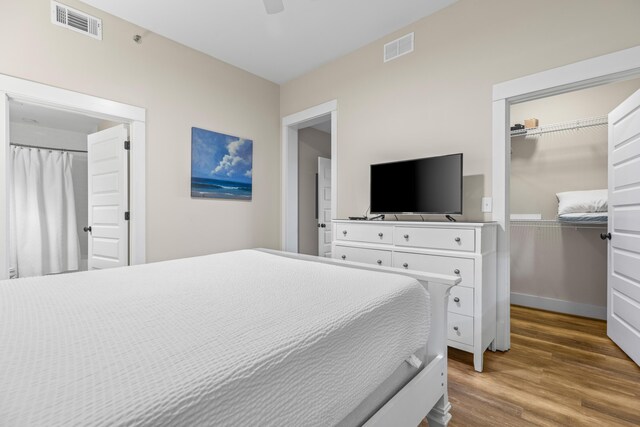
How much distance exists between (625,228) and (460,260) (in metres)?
1.28

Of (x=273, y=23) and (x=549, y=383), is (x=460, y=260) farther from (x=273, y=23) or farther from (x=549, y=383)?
(x=273, y=23)

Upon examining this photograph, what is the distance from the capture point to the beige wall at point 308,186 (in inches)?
181

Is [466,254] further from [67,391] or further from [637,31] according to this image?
[67,391]

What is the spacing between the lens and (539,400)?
5.57 ft

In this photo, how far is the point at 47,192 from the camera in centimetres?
455

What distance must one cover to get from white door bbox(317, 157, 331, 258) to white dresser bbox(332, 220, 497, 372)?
2.10 meters

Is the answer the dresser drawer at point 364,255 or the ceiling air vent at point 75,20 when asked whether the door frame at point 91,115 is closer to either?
the ceiling air vent at point 75,20

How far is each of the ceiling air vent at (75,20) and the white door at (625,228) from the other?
14.3ft

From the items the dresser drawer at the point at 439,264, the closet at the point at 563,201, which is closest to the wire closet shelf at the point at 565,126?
the closet at the point at 563,201

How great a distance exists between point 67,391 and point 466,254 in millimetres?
2148

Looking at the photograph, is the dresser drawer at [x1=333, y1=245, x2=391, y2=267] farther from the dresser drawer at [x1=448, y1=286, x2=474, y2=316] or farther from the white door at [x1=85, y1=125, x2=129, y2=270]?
the white door at [x1=85, y1=125, x2=129, y2=270]

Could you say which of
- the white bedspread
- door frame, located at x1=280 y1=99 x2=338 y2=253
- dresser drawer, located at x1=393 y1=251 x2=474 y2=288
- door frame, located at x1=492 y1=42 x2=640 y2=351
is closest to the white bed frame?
the white bedspread

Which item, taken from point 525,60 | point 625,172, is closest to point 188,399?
point 525,60

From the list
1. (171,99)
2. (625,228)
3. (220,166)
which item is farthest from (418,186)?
(171,99)
